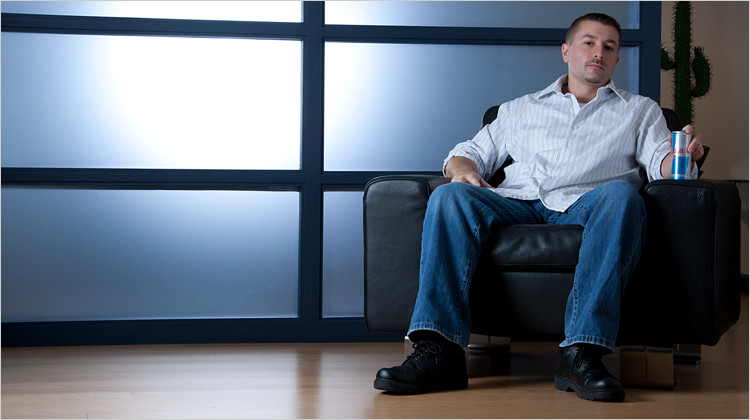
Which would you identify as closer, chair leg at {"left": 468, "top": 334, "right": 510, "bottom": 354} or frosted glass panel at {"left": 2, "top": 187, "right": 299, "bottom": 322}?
chair leg at {"left": 468, "top": 334, "right": 510, "bottom": 354}

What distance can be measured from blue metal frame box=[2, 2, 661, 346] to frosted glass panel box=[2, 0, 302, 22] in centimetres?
3

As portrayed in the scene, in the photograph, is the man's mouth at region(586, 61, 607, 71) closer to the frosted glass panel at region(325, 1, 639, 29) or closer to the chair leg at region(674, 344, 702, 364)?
the frosted glass panel at region(325, 1, 639, 29)

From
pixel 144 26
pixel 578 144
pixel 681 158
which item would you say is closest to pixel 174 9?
pixel 144 26

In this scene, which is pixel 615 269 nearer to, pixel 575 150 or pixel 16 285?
pixel 575 150

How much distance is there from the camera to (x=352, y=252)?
288cm

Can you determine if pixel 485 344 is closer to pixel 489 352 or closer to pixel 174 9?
pixel 489 352

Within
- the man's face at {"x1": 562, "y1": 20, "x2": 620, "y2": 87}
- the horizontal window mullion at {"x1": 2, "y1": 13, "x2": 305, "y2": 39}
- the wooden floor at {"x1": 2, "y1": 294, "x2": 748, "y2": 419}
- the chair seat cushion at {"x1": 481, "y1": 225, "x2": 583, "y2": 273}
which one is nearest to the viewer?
the wooden floor at {"x1": 2, "y1": 294, "x2": 748, "y2": 419}

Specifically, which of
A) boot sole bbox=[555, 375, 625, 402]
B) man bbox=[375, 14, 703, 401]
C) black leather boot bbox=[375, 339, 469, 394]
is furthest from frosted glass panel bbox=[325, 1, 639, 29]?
boot sole bbox=[555, 375, 625, 402]

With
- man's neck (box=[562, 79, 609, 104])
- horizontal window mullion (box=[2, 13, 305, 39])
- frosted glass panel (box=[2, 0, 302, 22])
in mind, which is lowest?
man's neck (box=[562, 79, 609, 104])

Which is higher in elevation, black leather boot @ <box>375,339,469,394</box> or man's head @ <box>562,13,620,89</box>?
man's head @ <box>562,13,620,89</box>

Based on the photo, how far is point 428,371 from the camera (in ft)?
6.22

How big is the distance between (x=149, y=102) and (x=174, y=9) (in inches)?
13.1

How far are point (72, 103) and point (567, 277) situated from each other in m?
1.77

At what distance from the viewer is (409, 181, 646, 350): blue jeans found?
185 cm
